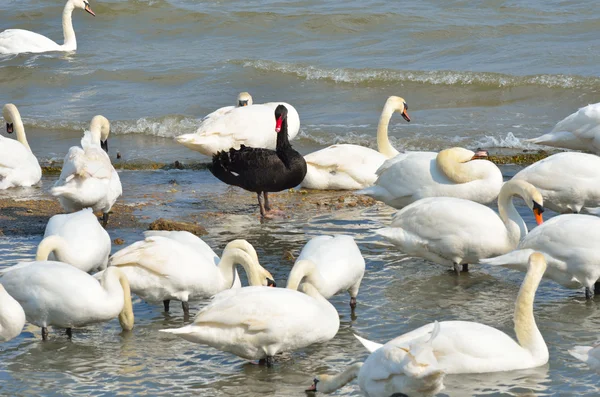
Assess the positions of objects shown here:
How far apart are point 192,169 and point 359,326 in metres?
6.76

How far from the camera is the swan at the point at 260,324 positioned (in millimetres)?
6680

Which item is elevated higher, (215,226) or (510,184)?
(510,184)

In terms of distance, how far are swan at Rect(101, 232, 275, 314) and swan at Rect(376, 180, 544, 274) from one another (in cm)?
166

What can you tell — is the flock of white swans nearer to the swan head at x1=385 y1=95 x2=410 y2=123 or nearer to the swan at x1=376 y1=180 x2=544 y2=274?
the swan at x1=376 y1=180 x2=544 y2=274

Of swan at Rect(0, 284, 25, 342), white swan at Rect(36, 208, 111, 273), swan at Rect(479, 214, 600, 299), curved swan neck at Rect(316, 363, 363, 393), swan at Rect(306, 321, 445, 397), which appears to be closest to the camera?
swan at Rect(306, 321, 445, 397)

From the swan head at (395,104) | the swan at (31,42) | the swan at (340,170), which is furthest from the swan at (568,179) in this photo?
the swan at (31,42)

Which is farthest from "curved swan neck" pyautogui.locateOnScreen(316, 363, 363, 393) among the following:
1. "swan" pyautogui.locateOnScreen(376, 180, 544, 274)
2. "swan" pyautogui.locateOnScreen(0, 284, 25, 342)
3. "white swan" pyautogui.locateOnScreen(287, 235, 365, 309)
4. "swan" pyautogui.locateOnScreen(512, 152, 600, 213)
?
"swan" pyautogui.locateOnScreen(512, 152, 600, 213)

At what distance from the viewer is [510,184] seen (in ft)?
29.7

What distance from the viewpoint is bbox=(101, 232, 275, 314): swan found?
7.75 m

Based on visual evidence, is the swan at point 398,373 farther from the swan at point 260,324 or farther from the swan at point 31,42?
the swan at point 31,42

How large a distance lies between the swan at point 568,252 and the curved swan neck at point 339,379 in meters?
2.51

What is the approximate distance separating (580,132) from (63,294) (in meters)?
6.90

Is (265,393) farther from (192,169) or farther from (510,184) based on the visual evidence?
(192,169)

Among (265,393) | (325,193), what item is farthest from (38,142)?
(265,393)
